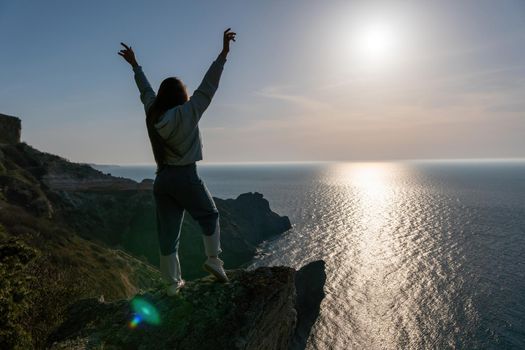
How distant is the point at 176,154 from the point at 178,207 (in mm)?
1195

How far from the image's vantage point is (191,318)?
21.3 feet

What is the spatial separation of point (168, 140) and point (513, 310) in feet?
171

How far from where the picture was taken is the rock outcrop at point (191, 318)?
618cm

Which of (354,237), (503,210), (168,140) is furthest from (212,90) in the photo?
(503,210)

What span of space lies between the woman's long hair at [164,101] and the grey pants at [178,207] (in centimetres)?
49

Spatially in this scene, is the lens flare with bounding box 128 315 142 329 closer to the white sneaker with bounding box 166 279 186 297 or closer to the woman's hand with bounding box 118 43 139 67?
the white sneaker with bounding box 166 279 186 297

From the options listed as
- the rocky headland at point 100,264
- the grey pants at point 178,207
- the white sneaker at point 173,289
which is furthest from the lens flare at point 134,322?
the grey pants at point 178,207

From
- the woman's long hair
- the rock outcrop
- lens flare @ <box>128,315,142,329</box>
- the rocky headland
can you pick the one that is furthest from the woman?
the rocky headland

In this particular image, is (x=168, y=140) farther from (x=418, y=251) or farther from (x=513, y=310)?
(x=418, y=251)

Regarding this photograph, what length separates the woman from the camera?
16.4 feet

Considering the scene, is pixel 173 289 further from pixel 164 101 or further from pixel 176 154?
pixel 164 101

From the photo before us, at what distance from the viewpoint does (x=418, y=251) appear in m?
70.6

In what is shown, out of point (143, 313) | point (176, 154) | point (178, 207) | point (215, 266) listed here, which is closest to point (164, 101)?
point (176, 154)

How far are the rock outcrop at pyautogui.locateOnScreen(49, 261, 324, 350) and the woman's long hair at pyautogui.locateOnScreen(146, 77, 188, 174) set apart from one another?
3.30m
